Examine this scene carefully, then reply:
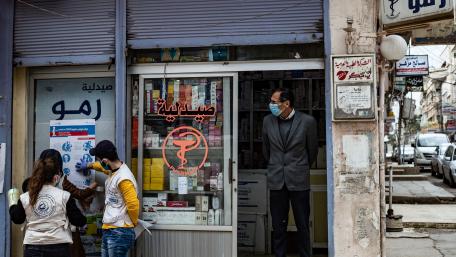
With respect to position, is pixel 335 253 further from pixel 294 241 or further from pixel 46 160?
Result: pixel 46 160

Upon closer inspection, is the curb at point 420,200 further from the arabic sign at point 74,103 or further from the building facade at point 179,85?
the arabic sign at point 74,103

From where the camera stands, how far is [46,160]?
4160 mm

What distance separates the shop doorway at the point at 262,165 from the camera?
6.80m

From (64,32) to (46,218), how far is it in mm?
2762

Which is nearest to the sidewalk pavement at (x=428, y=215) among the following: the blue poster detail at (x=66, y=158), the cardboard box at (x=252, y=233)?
the cardboard box at (x=252, y=233)

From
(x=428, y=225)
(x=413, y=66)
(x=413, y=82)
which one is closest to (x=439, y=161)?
(x=413, y=82)

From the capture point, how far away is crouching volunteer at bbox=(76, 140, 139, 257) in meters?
4.57

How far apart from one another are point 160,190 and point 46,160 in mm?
1950

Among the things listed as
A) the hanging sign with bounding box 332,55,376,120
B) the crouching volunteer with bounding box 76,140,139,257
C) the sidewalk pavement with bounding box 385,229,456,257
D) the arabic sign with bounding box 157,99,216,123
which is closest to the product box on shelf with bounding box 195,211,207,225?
the arabic sign with bounding box 157,99,216,123

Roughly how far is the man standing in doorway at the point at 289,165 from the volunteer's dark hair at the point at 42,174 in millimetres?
2305

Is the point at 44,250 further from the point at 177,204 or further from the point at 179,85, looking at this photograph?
the point at 179,85

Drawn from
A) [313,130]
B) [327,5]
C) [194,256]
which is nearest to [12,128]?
[194,256]

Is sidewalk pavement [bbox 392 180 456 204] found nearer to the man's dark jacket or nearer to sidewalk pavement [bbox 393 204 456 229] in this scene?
sidewalk pavement [bbox 393 204 456 229]

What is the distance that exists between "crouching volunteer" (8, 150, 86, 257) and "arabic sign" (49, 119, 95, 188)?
6.25 ft
